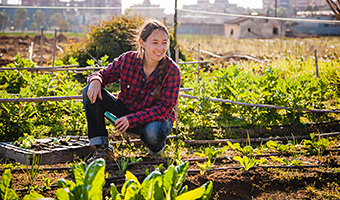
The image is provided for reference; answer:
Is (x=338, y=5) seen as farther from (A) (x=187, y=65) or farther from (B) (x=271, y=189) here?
(A) (x=187, y=65)

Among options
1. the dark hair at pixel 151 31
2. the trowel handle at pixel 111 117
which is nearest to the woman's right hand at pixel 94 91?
the trowel handle at pixel 111 117

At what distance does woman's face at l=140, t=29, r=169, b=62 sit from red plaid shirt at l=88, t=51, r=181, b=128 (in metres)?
0.13

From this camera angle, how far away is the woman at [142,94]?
2.66m

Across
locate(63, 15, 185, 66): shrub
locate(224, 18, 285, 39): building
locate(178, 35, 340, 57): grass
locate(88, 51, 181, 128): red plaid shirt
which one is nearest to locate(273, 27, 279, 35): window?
locate(224, 18, 285, 39): building

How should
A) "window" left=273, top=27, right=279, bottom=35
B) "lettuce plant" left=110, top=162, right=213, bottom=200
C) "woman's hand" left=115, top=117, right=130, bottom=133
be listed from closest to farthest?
"lettuce plant" left=110, top=162, right=213, bottom=200 → "woman's hand" left=115, top=117, right=130, bottom=133 → "window" left=273, top=27, right=279, bottom=35

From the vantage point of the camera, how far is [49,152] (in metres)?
2.82

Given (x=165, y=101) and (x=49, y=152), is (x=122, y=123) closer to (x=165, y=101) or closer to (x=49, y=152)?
(x=165, y=101)

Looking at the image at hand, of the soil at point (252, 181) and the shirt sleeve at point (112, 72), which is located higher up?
the shirt sleeve at point (112, 72)

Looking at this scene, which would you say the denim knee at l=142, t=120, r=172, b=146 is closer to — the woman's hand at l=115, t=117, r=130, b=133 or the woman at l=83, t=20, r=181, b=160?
the woman at l=83, t=20, r=181, b=160

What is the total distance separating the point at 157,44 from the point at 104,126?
72 centimetres

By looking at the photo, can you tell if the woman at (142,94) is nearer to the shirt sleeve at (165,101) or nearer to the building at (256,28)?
the shirt sleeve at (165,101)

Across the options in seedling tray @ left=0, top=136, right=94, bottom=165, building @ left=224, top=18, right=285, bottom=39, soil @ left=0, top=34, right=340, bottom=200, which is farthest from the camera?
building @ left=224, top=18, right=285, bottom=39

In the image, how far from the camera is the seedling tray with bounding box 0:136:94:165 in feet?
9.16

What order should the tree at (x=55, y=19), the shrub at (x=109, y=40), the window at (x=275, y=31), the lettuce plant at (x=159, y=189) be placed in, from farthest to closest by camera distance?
the tree at (x=55, y=19)
the window at (x=275, y=31)
the shrub at (x=109, y=40)
the lettuce plant at (x=159, y=189)
